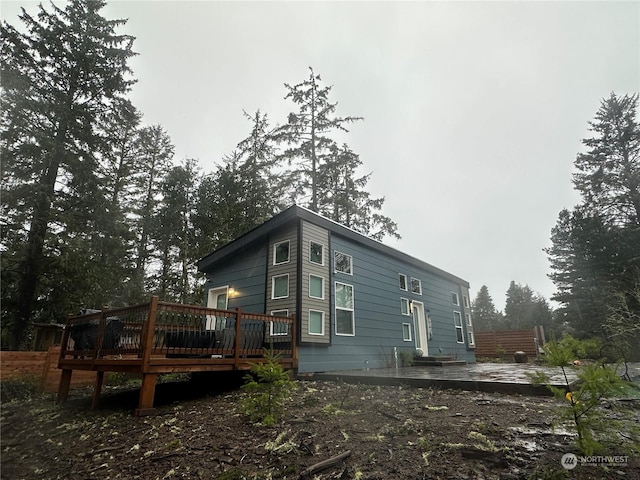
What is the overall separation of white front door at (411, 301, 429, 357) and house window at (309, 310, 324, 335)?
4.92 meters

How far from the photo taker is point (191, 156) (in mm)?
17281

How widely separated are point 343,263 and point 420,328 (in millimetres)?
4750

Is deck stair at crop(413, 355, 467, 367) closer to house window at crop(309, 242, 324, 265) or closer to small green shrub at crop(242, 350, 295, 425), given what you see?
house window at crop(309, 242, 324, 265)

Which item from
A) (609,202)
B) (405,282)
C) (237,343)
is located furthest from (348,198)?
(609,202)

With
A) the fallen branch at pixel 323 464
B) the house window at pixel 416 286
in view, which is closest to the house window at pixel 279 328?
the fallen branch at pixel 323 464

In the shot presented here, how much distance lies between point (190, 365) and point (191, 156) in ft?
48.1

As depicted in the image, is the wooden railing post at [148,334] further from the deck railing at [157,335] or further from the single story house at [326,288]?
the single story house at [326,288]

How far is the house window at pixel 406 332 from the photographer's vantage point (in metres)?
10.6

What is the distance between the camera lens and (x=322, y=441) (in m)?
3.08

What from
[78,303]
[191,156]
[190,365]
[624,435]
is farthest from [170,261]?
[624,435]

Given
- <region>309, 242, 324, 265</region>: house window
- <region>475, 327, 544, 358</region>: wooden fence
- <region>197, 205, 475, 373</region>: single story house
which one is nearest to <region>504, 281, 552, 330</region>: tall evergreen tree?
<region>475, 327, 544, 358</region>: wooden fence

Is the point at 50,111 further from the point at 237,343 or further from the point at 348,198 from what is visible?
the point at 348,198

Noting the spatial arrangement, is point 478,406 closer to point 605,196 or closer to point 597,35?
point 597,35

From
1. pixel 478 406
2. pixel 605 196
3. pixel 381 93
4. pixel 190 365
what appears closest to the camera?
pixel 478 406
